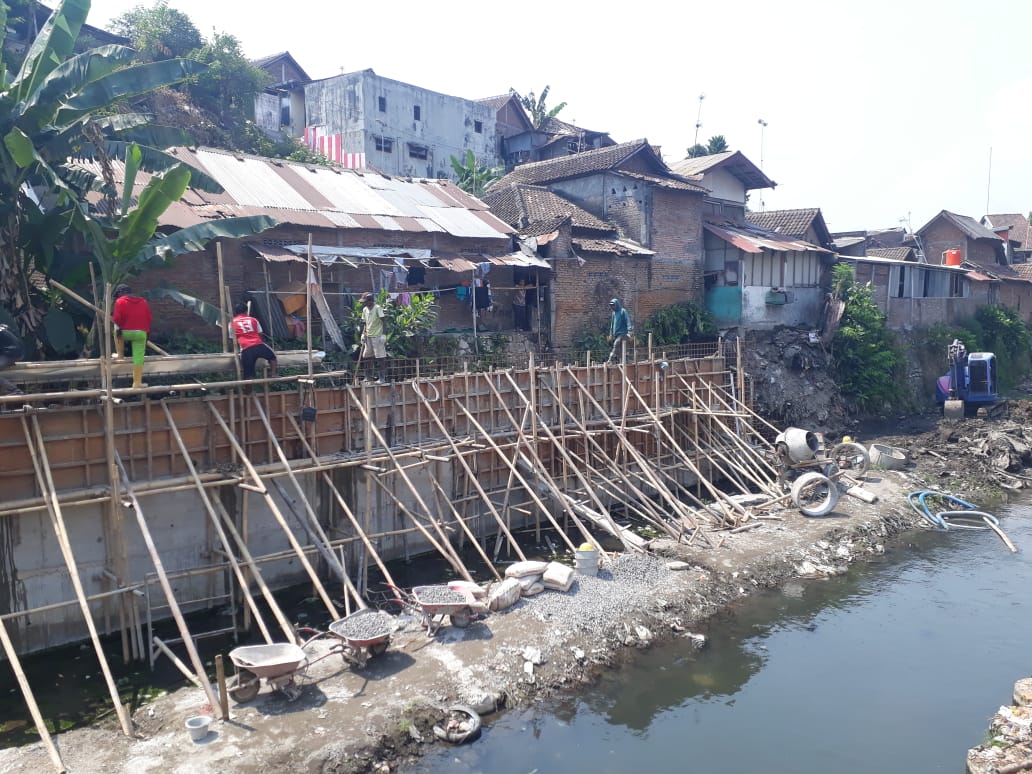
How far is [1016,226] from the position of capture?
46.9 m

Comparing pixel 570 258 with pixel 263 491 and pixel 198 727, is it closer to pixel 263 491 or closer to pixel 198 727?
pixel 263 491

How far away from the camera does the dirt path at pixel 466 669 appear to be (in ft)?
24.4

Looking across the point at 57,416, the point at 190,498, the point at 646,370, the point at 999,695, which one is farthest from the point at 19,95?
the point at 999,695

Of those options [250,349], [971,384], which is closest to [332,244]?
[250,349]

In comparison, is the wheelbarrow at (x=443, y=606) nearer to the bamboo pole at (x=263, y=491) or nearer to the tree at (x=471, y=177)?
the bamboo pole at (x=263, y=491)

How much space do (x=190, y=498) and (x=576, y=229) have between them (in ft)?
49.4

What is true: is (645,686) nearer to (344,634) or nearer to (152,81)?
(344,634)

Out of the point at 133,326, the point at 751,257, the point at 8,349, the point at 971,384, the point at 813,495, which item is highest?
the point at 751,257

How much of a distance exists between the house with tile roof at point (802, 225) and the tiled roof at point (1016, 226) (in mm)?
24363

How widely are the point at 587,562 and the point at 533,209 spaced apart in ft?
45.2

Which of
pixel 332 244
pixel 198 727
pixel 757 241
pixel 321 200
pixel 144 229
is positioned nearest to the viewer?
pixel 198 727

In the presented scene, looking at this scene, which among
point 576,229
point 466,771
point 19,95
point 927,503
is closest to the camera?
point 466,771

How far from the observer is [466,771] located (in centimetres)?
787

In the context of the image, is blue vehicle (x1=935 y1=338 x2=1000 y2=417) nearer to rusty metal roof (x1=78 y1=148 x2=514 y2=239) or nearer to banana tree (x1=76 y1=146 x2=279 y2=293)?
rusty metal roof (x1=78 y1=148 x2=514 y2=239)
